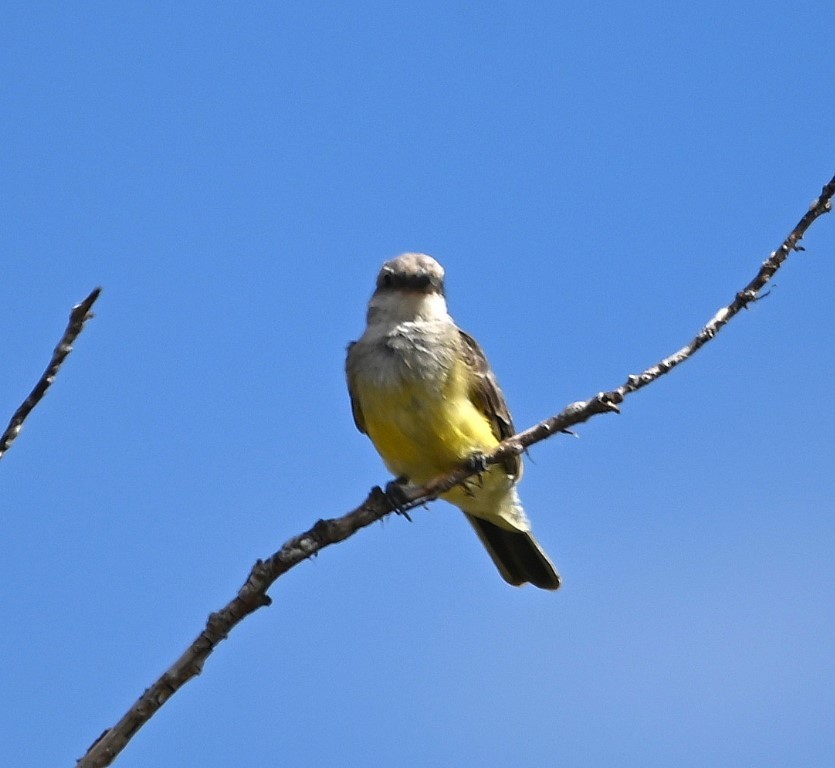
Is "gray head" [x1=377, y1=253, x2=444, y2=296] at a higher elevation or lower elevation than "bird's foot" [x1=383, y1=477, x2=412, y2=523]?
higher

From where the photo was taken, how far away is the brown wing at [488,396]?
32.0 ft

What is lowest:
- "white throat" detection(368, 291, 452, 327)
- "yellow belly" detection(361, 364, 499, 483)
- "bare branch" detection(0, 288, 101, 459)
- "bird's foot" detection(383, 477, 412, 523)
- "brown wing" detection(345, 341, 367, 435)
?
"bare branch" detection(0, 288, 101, 459)

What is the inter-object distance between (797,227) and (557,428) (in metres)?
1.38

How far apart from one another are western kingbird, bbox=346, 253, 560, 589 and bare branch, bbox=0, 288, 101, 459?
15.3 ft

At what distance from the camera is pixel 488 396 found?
32.2 ft

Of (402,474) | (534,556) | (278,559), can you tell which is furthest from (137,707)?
(534,556)

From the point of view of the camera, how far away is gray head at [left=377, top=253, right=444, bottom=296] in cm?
1030

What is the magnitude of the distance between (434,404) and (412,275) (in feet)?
4.83

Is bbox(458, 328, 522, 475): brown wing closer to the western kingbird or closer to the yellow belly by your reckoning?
the western kingbird

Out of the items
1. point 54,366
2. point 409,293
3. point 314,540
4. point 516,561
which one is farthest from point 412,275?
point 54,366

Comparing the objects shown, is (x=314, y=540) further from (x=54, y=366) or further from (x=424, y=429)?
(x=424, y=429)

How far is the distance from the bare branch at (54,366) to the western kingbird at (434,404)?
15.3ft

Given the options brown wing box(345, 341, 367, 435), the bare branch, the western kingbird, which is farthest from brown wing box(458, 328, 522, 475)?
the bare branch

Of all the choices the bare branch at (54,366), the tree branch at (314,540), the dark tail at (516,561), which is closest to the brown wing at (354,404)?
→ the dark tail at (516,561)
